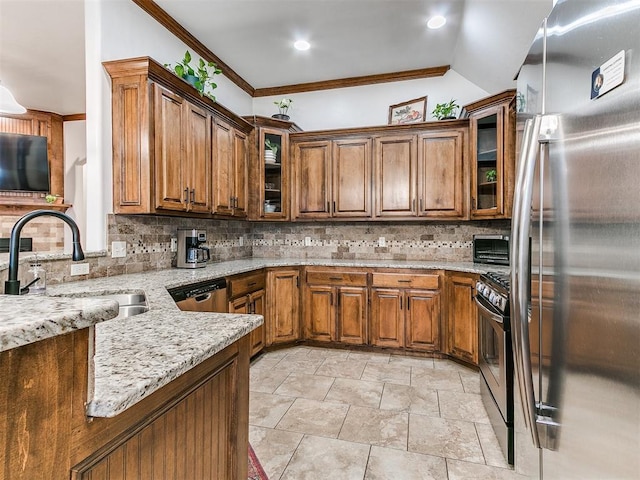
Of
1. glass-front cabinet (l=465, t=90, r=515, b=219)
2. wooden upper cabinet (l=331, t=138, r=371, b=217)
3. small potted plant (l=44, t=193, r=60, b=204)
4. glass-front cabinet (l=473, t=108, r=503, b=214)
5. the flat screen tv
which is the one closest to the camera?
glass-front cabinet (l=465, t=90, r=515, b=219)

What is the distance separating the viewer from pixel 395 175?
385 centimetres

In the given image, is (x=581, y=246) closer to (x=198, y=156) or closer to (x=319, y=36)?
(x=198, y=156)

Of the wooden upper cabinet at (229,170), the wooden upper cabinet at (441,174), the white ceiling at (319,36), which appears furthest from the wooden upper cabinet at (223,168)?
the wooden upper cabinet at (441,174)

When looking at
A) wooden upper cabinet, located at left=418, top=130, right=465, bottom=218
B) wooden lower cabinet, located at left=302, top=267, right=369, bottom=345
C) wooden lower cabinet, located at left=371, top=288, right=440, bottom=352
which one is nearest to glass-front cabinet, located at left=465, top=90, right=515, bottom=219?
wooden upper cabinet, located at left=418, top=130, right=465, bottom=218

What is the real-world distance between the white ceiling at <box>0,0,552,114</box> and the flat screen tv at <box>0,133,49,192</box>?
1.37m

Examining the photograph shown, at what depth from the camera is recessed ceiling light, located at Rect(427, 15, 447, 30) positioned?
122 inches

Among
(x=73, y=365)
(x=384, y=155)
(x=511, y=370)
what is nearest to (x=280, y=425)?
(x=511, y=370)

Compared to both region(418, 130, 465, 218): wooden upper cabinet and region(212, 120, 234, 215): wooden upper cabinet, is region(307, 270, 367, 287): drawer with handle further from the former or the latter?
region(212, 120, 234, 215): wooden upper cabinet

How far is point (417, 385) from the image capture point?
9.27ft

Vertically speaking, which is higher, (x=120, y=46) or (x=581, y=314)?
(x=120, y=46)

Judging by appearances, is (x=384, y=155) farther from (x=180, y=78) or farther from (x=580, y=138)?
(x=580, y=138)

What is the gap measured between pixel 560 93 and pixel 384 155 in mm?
2938

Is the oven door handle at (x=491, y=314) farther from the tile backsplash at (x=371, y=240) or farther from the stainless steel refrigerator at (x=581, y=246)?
the tile backsplash at (x=371, y=240)

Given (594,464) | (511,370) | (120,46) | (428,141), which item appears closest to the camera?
(594,464)
